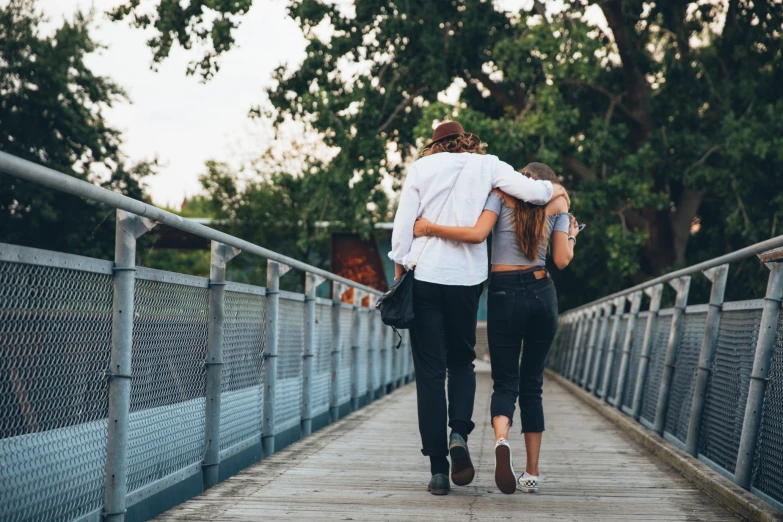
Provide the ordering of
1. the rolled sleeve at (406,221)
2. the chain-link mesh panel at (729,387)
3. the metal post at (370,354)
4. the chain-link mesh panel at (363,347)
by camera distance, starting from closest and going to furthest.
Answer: the rolled sleeve at (406,221) → the chain-link mesh panel at (729,387) → the chain-link mesh panel at (363,347) → the metal post at (370,354)

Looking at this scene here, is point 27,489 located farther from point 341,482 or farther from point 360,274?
point 360,274

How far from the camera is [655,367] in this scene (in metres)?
8.33

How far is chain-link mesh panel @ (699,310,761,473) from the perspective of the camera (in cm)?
522

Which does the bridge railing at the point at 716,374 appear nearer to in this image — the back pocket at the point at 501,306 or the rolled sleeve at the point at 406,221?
the back pocket at the point at 501,306

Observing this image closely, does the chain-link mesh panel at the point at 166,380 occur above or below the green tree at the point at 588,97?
below

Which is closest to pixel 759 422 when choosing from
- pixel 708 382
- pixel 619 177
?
pixel 708 382

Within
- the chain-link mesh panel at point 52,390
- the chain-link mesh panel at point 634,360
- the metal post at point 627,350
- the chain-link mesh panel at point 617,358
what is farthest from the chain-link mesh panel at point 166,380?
the chain-link mesh panel at point 617,358

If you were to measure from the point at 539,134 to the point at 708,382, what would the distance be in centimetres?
1265

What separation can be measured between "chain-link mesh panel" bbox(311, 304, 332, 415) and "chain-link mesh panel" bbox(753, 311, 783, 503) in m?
3.95

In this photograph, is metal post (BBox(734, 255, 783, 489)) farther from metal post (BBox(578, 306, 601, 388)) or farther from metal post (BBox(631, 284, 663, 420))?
metal post (BBox(578, 306, 601, 388))

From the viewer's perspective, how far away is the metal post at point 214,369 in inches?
196

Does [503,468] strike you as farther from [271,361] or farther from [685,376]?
[685,376]

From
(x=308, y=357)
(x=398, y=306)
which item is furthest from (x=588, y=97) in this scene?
(x=398, y=306)

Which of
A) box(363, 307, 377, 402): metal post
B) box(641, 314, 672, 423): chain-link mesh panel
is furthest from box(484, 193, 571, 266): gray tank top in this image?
box(363, 307, 377, 402): metal post
